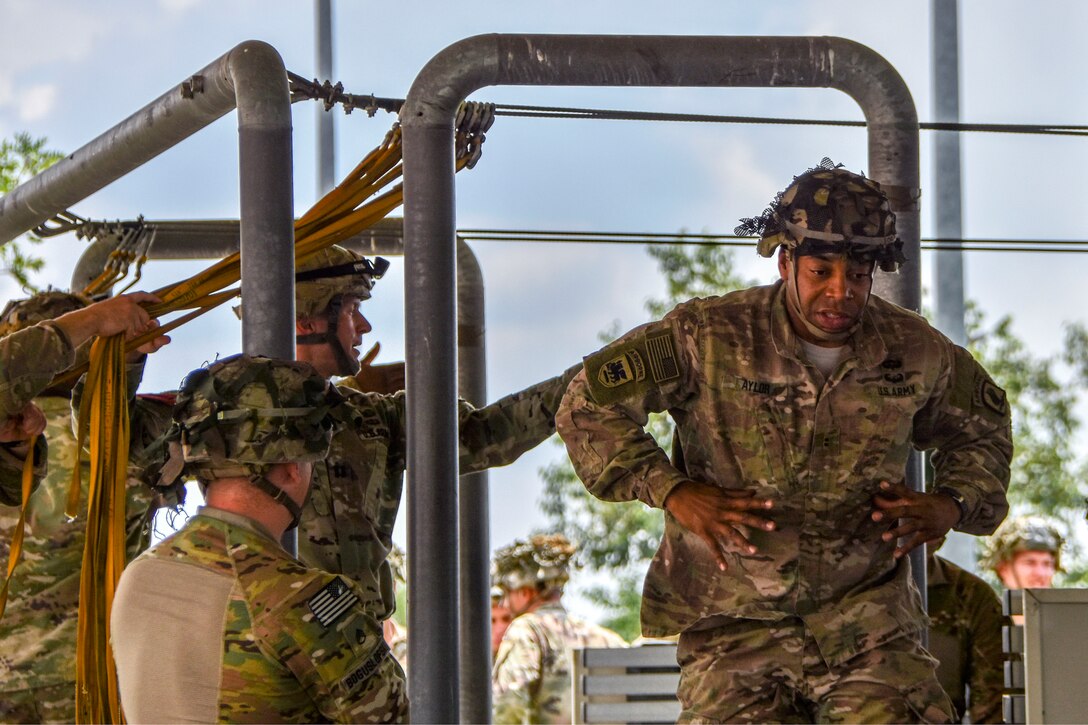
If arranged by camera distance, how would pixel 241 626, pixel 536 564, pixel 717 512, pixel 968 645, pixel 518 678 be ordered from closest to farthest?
1. pixel 241 626
2. pixel 717 512
3. pixel 968 645
4. pixel 518 678
5. pixel 536 564

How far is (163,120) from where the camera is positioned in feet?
16.4

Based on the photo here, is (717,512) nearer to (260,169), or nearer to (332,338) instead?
(260,169)

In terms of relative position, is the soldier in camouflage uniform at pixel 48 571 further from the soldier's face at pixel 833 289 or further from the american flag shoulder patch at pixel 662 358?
the soldier's face at pixel 833 289

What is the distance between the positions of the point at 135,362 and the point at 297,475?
76.1 inches

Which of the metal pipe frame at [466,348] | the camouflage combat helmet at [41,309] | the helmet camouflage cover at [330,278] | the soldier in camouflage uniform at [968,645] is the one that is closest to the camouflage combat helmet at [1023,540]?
the soldier in camouflage uniform at [968,645]

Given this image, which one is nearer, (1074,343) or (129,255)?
(129,255)

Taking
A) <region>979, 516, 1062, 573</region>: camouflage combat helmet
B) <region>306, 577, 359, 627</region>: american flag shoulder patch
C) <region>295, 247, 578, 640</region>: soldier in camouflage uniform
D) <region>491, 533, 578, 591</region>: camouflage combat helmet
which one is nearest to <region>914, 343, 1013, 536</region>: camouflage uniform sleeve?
<region>295, 247, 578, 640</region>: soldier in camouflage uniform

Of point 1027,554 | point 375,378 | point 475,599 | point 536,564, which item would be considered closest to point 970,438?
point 475,599

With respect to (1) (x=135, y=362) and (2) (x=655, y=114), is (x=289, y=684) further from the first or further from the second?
(2) (x=655, y=114)

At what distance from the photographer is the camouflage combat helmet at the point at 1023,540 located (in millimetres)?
8219

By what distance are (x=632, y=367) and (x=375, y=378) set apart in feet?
6.64

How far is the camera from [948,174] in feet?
41.9

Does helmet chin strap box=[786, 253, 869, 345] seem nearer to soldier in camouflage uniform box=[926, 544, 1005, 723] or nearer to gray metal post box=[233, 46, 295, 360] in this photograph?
gray metal post box=[233, 46, 295, 360]

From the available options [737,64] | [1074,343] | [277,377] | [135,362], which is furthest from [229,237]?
[1074,343]
